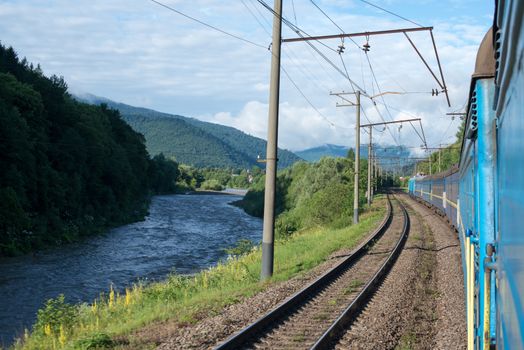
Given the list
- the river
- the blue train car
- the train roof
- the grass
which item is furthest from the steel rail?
the river

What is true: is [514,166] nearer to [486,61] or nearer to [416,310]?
[486,61]

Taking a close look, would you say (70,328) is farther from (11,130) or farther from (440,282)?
(11,130)

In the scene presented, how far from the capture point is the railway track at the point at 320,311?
353 inches

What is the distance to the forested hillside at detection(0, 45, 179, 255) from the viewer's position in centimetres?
3444

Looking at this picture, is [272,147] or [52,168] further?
[52,168]

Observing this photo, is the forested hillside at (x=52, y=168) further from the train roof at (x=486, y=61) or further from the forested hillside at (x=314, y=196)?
the train roof at (x=486, y=61)

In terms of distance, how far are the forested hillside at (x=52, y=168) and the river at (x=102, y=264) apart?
2580 millimetres

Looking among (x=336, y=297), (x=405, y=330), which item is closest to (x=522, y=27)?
(x=405, y=330)

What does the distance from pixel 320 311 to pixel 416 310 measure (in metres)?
2.03

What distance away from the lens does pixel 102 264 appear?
27.5 m

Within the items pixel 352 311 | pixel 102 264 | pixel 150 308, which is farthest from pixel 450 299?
pixel 102 264

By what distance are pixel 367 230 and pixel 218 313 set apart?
61.6 feet

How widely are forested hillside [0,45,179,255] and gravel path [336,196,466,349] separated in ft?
73.0

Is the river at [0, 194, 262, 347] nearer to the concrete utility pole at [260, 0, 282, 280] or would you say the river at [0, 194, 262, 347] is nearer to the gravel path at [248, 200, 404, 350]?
the concrete utility pole at [260, 0, 282, 280]
